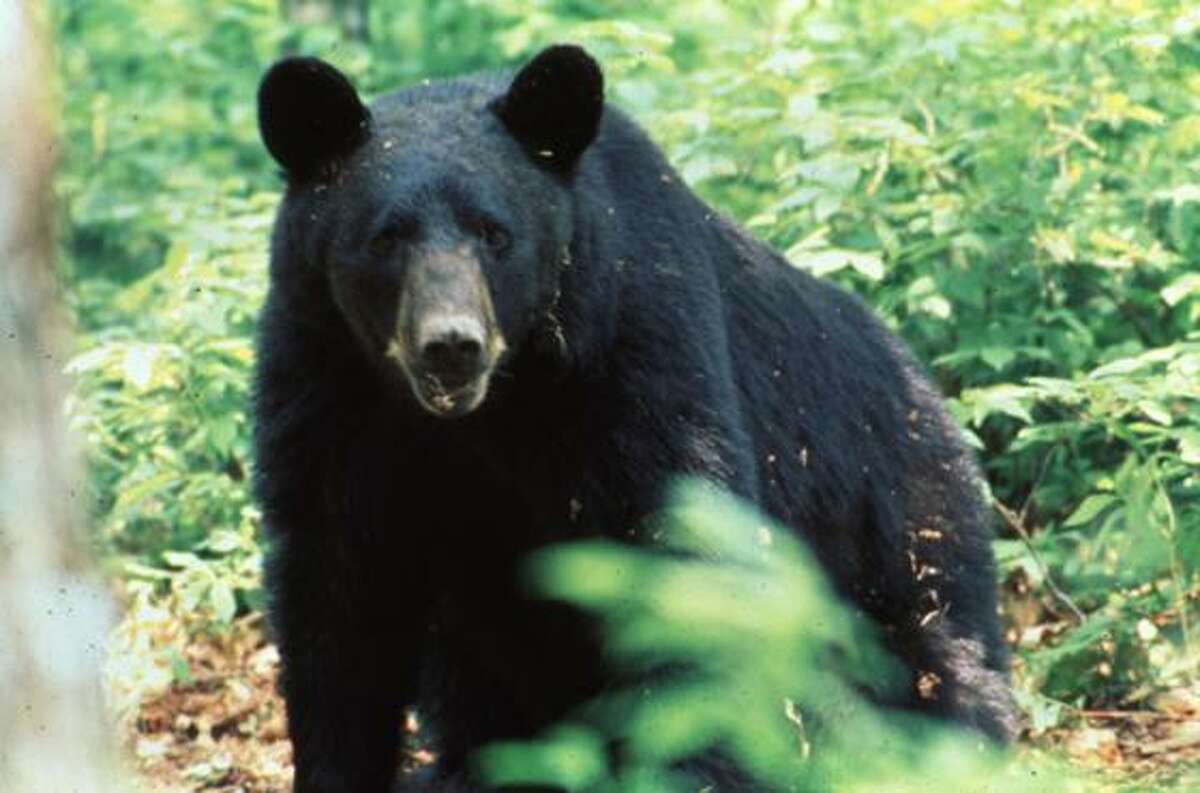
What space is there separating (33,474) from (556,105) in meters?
2.51

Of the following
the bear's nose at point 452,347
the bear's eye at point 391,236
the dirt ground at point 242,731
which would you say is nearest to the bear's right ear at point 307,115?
the bear's eye at point 391,236

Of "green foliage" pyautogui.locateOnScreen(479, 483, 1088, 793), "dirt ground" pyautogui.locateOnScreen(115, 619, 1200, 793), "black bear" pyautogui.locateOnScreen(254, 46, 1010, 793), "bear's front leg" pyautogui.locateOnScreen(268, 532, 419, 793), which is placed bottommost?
"dirt ground" pyautogui.locateOnScreen(115, 619, 1200, 793)

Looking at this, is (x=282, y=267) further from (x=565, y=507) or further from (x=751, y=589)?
(x=751, y=589)

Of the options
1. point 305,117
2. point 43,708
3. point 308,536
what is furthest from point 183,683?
point 43,708

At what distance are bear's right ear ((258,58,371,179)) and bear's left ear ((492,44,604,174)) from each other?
0.37m

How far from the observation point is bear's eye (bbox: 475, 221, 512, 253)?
5.17 metres

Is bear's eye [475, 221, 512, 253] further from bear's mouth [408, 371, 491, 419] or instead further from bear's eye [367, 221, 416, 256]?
bear's mouth [408, 371, 491, 419]

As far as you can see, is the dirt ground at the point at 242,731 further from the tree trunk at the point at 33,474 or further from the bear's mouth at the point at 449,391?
the tree trunk at the point at 33,474

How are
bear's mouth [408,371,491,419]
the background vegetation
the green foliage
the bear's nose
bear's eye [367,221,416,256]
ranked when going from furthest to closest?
1. the background vegetation
2. bear's eye [367,221,416,256]
3. bear's mouth [408,371,491,419]
4. the bear's nose
5. the green foliage

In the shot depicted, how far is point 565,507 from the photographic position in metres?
5.46

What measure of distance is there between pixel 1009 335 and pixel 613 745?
8.10 ft

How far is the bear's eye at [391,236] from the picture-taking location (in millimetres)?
5152

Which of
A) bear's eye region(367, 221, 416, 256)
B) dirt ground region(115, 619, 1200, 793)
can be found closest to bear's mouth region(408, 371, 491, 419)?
bear's eye region(367, 221, 416, 256)

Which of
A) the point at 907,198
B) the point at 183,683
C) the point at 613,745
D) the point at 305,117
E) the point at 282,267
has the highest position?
the point at 305,117
